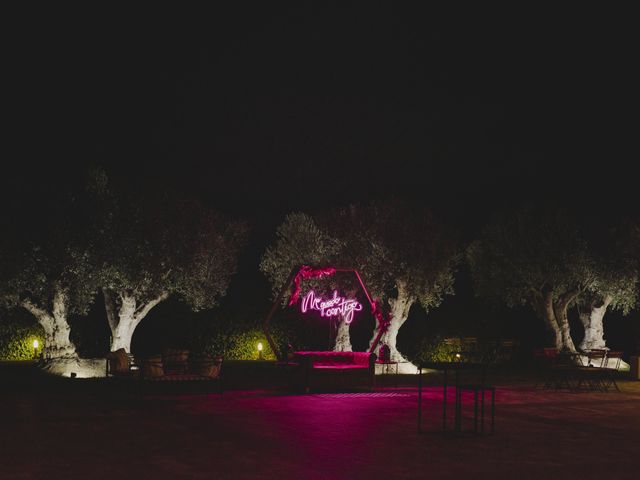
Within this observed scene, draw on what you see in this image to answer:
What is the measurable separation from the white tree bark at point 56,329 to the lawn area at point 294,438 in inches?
158

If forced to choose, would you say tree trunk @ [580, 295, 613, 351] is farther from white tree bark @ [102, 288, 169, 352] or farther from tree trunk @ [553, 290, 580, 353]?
white tree bark @ [102, 288, 169, 352]

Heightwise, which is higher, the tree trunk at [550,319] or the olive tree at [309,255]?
the olive tree at [309,255]

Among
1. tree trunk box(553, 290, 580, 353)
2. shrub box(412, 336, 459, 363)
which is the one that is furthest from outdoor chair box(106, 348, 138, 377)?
tree trunk box(553, 290, 580, 353)

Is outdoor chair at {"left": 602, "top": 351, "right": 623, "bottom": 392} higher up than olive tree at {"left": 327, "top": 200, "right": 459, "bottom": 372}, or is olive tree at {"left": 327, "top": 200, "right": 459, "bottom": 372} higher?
olive tree at {"left": 327, "top": 200, "right": 459, "bottom": 372}

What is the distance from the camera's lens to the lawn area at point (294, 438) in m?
8.51

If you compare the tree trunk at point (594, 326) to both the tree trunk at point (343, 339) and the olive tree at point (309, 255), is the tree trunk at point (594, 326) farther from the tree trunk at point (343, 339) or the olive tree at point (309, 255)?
the olive tree at point (309, 255)

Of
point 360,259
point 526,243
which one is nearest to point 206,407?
point 360,259

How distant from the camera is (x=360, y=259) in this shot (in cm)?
2434

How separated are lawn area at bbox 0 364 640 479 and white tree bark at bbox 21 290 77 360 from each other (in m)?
4.01

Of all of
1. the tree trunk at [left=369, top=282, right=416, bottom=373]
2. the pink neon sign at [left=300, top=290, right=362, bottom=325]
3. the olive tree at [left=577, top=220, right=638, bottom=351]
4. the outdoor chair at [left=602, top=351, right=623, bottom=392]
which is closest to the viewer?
the outdoor chair at [left=602, top=351, right=623, bottom=392]

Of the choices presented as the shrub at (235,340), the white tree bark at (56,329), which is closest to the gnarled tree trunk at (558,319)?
the shrub at (235,340)

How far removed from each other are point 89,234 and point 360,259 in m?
8.23

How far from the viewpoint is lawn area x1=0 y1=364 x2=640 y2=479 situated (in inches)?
335

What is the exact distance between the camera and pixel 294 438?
1062 centimetres
